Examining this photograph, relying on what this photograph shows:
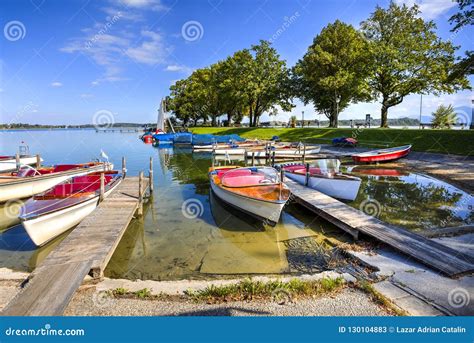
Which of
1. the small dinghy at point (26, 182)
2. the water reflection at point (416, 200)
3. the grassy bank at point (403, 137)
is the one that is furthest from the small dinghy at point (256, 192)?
the grassy bank at point (403, 137)

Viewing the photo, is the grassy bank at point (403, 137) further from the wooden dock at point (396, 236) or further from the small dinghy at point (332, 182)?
the wooden dock at point (396, 236)

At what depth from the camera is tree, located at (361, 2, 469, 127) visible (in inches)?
1348

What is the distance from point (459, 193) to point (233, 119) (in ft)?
228

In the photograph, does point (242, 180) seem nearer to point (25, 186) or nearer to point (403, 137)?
point (25, 186)

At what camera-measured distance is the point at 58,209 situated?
9242 millimetres

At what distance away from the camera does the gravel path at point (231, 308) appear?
492cm

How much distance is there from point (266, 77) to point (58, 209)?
4964cm

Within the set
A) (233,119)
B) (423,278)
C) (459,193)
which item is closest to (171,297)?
(423,278)

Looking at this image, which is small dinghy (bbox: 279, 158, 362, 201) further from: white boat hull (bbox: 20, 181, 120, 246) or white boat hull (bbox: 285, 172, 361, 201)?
white boat hull (bbox: 20, 181, 120, 246)

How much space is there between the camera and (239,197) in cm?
1093

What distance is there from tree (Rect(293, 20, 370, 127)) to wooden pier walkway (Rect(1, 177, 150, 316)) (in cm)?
3669

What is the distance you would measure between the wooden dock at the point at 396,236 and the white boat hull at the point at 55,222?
9.13 meters

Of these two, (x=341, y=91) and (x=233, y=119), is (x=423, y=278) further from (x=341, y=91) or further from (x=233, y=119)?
(x=233, y=119)

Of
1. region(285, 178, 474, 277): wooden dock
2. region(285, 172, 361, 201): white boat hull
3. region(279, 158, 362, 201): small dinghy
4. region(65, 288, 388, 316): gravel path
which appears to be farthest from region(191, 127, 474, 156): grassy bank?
region(65, 288, 388, 316): gravel path
